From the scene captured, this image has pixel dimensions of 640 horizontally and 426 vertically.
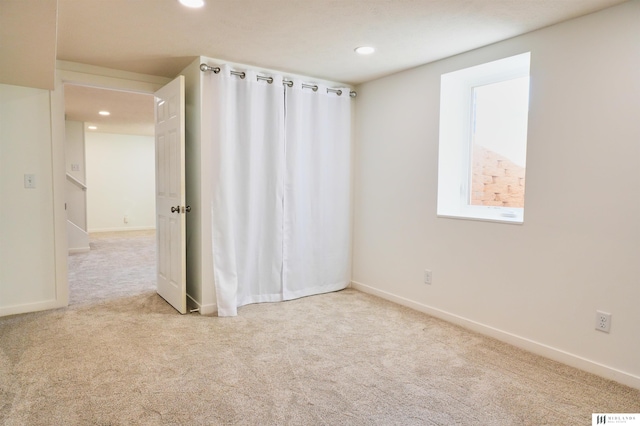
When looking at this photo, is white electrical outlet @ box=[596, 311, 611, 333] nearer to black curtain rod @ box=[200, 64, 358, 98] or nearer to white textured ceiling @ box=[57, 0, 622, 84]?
white textured ceiling @ box=[57, 0, 622, 84]

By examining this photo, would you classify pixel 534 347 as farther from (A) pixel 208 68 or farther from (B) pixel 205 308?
(A) pixel 208 68

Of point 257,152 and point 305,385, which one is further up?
point 257,152

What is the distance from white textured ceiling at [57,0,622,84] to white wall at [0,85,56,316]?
0.58 meters

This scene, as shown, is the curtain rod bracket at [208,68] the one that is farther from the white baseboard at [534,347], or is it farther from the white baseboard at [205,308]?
the white baseboard at [534,347]

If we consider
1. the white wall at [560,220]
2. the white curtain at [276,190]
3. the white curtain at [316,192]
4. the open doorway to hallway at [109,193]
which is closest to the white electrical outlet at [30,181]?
the open doorway to hallway at [109,193]

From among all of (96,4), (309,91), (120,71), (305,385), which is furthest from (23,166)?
(305,385)

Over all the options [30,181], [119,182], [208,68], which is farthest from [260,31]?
[119,182]

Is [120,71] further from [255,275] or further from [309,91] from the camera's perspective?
[255,275]

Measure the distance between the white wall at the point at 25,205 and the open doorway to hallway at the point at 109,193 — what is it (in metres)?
0.41

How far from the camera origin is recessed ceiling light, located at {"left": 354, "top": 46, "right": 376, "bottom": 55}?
299cm

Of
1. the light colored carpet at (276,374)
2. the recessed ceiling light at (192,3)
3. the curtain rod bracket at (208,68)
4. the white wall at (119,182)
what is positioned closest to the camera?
the light colored carpet at (276,374)

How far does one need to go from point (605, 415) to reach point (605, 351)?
524 millimetres

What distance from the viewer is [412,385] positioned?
2.21 m

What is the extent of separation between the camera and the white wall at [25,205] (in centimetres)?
327
